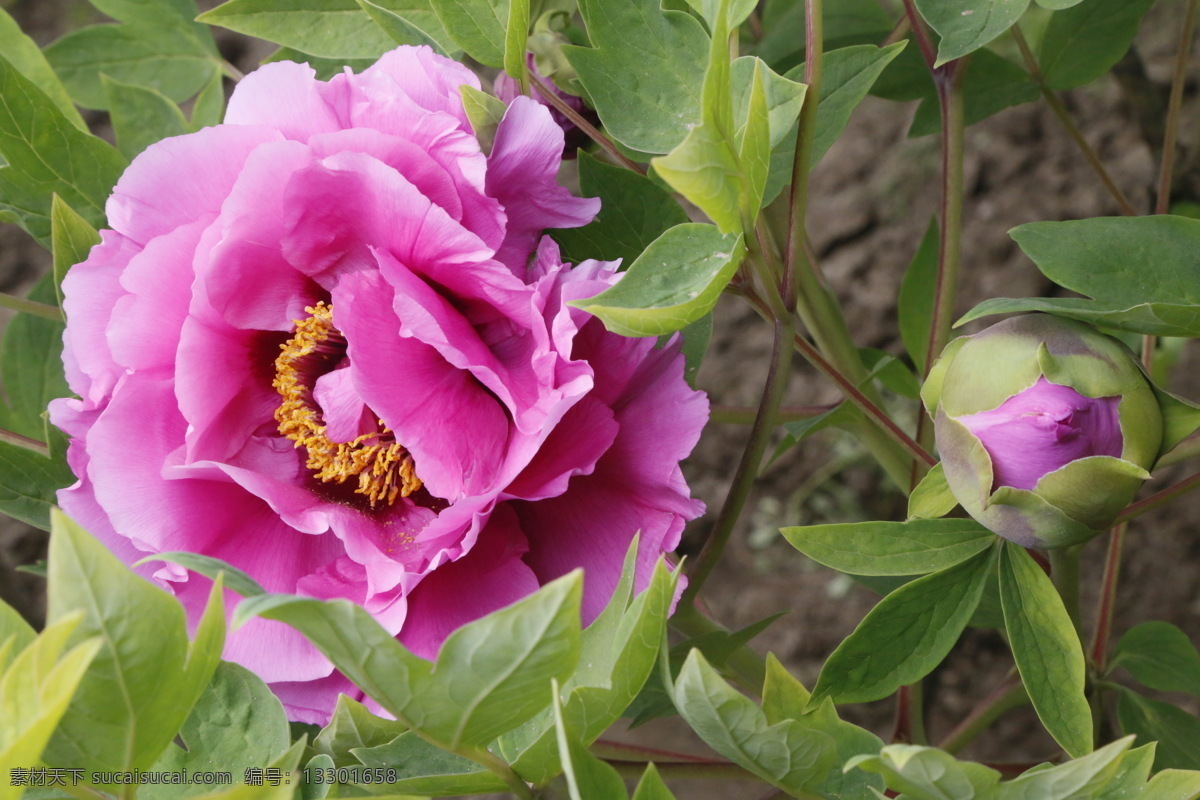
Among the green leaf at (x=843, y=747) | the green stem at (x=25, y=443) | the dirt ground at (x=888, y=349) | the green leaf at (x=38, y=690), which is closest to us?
the green leaf at (x=38, y=690)

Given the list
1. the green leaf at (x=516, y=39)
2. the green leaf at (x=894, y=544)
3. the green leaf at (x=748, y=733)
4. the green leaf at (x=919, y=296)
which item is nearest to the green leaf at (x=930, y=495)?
the green leaf at (x=894, y=544)

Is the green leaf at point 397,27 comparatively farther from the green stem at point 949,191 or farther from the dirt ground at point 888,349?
the dirt ground at point 888,349

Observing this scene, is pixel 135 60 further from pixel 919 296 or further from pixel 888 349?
pixel 888 349

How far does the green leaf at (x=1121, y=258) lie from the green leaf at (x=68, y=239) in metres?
0.35

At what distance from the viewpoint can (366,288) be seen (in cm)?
39

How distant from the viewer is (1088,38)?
64 centimetres

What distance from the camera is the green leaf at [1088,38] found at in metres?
0.63

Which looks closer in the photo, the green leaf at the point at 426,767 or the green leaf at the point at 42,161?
the green leaf at the point at 426,767

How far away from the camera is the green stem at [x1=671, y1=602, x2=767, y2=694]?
0.51 metres

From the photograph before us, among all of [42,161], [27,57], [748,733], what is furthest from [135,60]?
[748,733]

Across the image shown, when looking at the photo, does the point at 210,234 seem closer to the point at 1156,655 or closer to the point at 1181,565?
the point at 1156,655

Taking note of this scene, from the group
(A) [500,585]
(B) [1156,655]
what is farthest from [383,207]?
(B) [1156,655]

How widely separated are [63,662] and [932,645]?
30 cm

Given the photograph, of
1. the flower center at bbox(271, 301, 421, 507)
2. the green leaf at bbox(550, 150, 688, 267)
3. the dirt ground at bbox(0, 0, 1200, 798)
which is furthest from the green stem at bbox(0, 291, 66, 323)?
the dirt ground at bbox(0, 0, 1200, 798)
